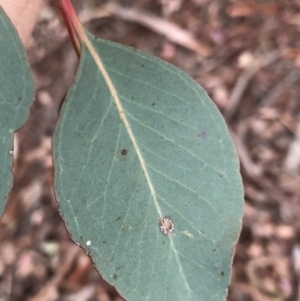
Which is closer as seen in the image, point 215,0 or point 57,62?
point 57,62

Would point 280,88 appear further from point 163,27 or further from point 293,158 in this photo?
point 163,27

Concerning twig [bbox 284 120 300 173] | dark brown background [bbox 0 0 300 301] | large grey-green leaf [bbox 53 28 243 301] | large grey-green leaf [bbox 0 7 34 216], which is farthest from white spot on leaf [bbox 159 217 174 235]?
twig [bbox 284 120 300 173]

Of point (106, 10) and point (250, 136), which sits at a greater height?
point (106, 10)

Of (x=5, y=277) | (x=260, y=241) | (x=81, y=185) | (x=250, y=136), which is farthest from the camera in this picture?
(x=250, y=136)

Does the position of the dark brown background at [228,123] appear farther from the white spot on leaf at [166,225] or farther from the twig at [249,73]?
the white spot on leaf at [166,225]

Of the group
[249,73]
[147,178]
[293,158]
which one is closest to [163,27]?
[249,73]

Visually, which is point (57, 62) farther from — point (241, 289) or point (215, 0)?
point (241, 289)

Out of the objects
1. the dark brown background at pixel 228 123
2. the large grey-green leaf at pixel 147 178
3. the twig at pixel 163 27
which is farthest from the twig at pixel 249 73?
the large grey-green leaf at pixel 147 178

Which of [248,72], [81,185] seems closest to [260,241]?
[248,72]
